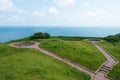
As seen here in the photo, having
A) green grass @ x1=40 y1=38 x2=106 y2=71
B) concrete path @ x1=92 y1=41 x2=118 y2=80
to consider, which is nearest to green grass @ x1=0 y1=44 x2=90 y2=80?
concrete path @ x1=92 y1=41 x2=118 y2=80

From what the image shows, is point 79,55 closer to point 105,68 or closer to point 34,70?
point 105,68

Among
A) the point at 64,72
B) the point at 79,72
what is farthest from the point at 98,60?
the point at 64,72

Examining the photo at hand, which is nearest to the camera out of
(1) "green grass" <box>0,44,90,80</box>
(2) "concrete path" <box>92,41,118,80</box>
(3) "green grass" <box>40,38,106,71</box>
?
(1) "green grass" <box>0,44,90,80</box>

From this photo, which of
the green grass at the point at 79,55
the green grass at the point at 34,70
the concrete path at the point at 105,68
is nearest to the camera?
the green grass at the point at 34,70

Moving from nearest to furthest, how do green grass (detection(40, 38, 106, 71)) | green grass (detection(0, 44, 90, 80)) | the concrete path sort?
green grass (detection(0, 44, 90, 80)), the concrete path, green grass (detection(40, 38, 106, 71))

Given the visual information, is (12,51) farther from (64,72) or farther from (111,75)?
(111,75)

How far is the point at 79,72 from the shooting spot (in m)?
27.2

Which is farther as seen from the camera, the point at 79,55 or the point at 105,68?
the point at 79,55

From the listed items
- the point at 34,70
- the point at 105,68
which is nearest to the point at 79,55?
the point at 105,68

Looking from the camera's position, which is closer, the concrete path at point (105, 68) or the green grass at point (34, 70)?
the green grass at point (34, 70)

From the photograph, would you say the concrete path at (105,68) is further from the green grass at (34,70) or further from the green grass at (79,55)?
the green grass at (34,70)

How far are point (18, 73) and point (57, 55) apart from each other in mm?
13194

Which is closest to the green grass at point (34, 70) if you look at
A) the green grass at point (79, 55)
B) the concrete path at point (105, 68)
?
the concrete path at point (105, 68)

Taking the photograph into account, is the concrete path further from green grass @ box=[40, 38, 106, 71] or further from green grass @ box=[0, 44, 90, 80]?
green grass @ box=[0, 44, 90, 80]
